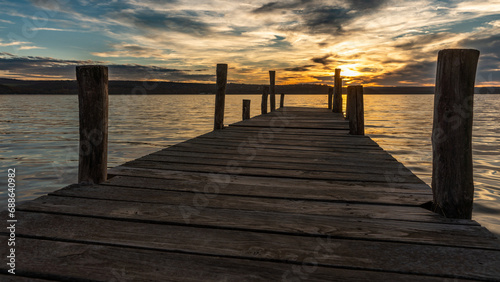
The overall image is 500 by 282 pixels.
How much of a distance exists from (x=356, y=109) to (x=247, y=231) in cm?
556

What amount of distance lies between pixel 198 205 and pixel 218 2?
10179 mm

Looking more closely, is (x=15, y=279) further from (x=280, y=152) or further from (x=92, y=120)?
(x=280, y=152)

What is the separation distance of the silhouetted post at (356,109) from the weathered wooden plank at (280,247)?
17.4 feet

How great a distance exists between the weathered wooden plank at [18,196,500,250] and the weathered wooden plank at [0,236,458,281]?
0.44 m

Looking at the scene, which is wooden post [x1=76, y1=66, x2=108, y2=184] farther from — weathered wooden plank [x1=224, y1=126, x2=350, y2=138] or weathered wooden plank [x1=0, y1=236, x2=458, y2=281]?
weathered wooden plank [x1=224, y1=126, x2=350, y2=138]

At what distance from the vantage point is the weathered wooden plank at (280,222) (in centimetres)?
212

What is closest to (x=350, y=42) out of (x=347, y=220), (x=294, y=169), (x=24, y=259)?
(x=294, y=169)

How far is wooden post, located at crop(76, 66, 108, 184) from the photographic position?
3.09 m

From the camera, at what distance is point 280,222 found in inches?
92.6

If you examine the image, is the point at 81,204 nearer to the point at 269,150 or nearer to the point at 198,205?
the point at 198,205

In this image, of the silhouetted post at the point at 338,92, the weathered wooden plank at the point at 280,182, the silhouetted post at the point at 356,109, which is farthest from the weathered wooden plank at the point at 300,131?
the silhouetted post at the point at 338,92

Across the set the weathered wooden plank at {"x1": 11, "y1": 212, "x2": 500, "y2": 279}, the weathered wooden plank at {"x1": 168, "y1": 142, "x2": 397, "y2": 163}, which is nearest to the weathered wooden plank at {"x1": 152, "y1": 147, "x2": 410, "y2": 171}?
the weathered wooden plank at {"x1": 168, "y1": 142, "x2": 397, "y2": 163}

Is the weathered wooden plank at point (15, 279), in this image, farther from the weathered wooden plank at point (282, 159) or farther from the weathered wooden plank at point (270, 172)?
the weathered wooden plank at point (282, 159)

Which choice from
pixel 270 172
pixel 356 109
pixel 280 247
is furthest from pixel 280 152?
pixel 280 247
